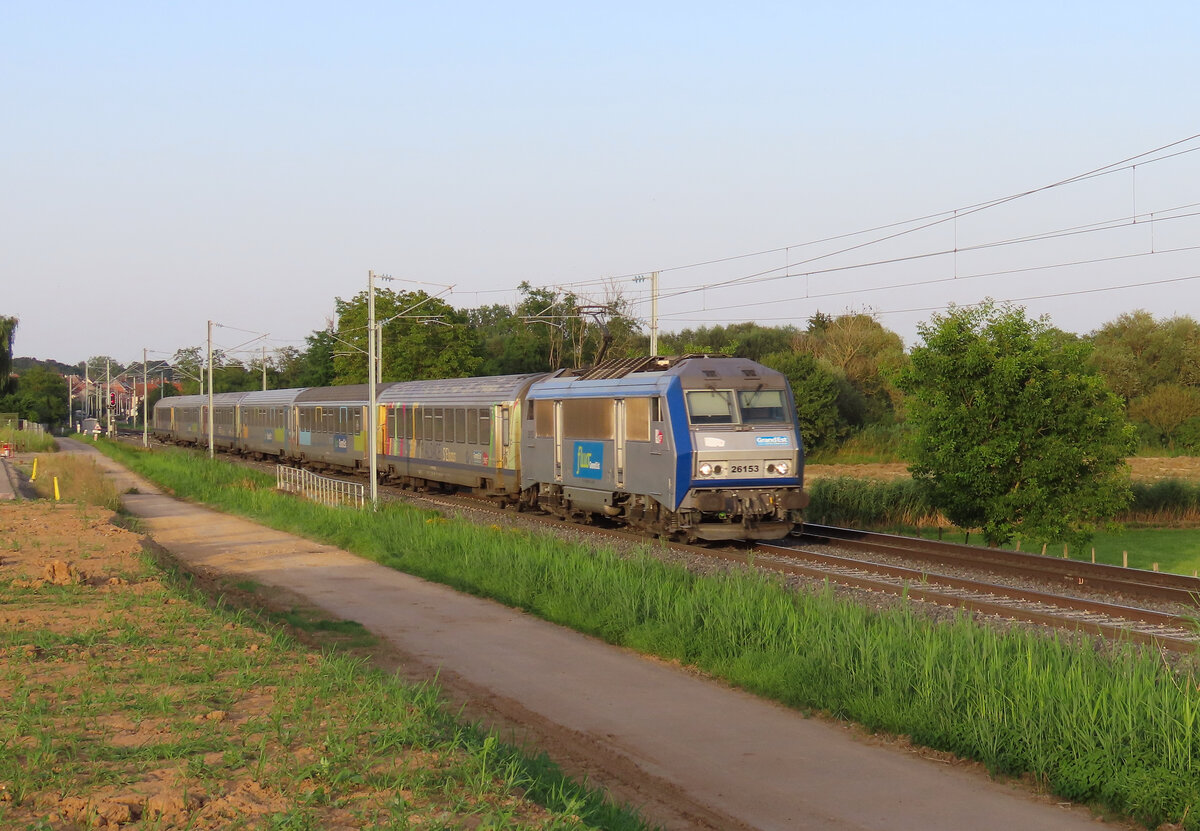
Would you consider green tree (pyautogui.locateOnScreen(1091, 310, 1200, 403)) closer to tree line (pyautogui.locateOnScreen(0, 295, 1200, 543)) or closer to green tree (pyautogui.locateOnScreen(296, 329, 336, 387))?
tree line (pyautogui.locateOnScreen(0, 295, 1200, 543))

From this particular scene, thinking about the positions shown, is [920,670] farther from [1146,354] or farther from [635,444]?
[1146,354]

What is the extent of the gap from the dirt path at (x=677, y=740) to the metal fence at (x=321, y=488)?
12997 mm

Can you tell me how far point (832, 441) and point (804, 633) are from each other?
48.1m

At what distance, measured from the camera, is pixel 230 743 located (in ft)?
23.0

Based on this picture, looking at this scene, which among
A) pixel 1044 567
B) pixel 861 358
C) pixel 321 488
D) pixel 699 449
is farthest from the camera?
pixel 861 358

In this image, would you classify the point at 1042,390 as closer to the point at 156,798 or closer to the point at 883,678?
the point at 883,678

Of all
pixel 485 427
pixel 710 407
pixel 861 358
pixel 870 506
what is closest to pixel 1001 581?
pixel 710 407

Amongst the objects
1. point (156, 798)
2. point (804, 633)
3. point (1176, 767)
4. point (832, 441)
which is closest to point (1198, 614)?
point (804, 633)

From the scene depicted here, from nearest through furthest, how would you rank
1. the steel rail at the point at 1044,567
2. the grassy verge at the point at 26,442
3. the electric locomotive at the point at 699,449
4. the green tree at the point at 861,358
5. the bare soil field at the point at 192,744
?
the bare soil field at the point at 192,744, the steel rail at the point at 1044,567, the electric locomotive at the point at 699,449, the grassy verge at the point at 26,442, the green tree at the point at 861,358

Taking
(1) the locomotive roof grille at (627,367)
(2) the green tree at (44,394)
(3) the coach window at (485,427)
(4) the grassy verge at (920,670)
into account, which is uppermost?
(2) the green tree at (44,394)

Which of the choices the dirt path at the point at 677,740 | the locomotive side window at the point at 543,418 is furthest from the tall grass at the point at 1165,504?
the dirt path at the point at 677,740

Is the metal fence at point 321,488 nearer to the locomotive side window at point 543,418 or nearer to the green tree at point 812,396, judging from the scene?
the locomotive side window at point 543,418

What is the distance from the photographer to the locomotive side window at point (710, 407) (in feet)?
64.2

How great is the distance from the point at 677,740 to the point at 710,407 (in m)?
11.4
